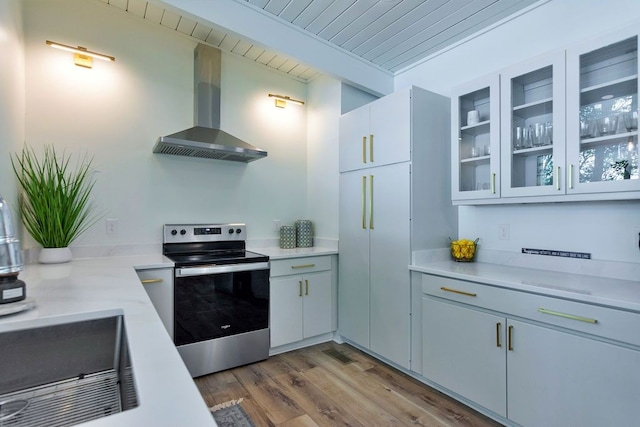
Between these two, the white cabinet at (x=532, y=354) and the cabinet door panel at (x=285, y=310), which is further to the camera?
the cabinet door panel at (x=285, y=310)

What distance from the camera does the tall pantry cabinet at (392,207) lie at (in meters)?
2.41

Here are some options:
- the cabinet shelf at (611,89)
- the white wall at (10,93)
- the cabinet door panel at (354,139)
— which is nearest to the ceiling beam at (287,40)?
the cabinet door panel at (354,139)

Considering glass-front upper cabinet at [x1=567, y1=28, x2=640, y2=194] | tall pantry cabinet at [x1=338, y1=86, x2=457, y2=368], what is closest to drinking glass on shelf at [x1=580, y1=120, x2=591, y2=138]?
glass-front upper cabinet at [x1=567, y1=28, x2=640, y2=194]

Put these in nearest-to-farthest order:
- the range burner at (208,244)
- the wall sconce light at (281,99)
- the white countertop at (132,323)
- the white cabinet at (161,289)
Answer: the white countertop at (132,323) < the white cabinet at (161,289) < the range burner at (208,244) < the wall sconce light at (281,99)

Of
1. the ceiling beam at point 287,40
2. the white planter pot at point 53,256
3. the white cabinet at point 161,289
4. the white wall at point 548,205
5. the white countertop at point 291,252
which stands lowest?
the white cabinet at point 161,289

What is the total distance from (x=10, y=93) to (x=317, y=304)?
2542 millimetres

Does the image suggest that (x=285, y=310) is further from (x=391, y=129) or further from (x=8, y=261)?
(x=8, y=261)

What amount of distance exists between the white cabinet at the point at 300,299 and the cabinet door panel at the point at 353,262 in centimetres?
14

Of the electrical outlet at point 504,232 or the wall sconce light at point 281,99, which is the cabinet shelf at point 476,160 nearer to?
the electrical outlet at point 504,232

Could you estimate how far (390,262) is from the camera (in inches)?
99.6

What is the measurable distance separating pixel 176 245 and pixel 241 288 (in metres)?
0.69

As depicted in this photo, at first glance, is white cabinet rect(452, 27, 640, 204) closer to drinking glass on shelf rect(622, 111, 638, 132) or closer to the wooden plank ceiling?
drinking glass on shelf rect(622, 111, 638, 132)

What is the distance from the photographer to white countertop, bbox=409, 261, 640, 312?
1456 millimetres

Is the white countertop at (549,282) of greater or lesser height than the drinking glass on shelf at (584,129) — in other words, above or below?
below
